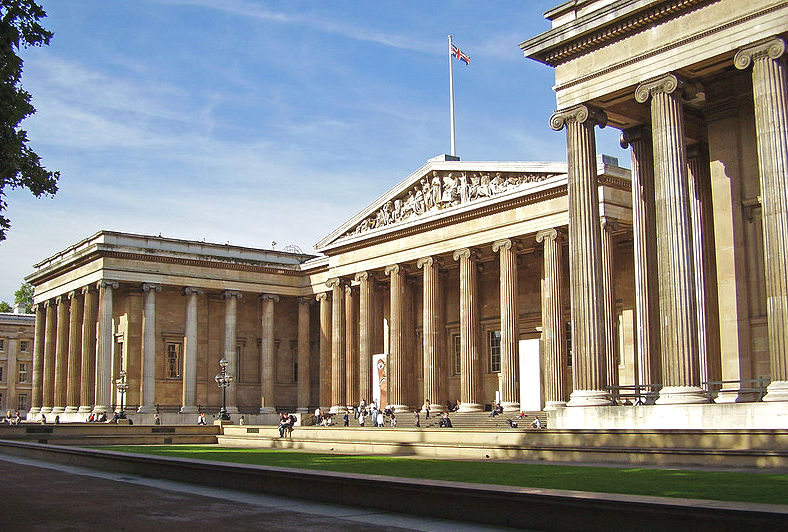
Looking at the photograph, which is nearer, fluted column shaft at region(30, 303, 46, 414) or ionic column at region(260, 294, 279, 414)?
ionic column at region(260, 294, 279, 414)

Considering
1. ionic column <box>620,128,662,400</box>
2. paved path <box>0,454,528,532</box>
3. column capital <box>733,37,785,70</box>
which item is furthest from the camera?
ionic column <box>620,128,662,400</box>

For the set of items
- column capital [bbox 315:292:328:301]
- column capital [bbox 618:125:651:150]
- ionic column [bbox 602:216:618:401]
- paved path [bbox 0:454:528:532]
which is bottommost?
paved path [bbox 0:454:528:532]

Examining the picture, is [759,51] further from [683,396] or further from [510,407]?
[510,407]

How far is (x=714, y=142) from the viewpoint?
29844mm

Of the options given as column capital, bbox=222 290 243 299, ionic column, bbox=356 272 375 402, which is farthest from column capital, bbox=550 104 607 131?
column capital, bbox=222 290 243 299

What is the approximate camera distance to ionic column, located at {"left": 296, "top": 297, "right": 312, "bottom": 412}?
68.1 metres

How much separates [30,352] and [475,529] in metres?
103

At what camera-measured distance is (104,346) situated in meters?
61.3

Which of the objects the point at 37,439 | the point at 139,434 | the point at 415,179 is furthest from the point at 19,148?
the point at 415,179

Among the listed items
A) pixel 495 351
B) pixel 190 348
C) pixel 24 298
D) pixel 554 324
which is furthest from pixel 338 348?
pixel 24 298

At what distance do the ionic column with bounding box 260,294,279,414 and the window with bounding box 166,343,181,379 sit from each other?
6.13 metres

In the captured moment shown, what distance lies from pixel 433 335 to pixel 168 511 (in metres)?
38.9

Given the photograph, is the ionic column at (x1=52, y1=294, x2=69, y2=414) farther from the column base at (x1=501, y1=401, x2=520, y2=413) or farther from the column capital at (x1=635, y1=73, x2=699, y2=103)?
the column capital at (x1=635, y1=73, x2=699, y2=103)

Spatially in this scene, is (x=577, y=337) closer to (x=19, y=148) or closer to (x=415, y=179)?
(x=19, y=148)
